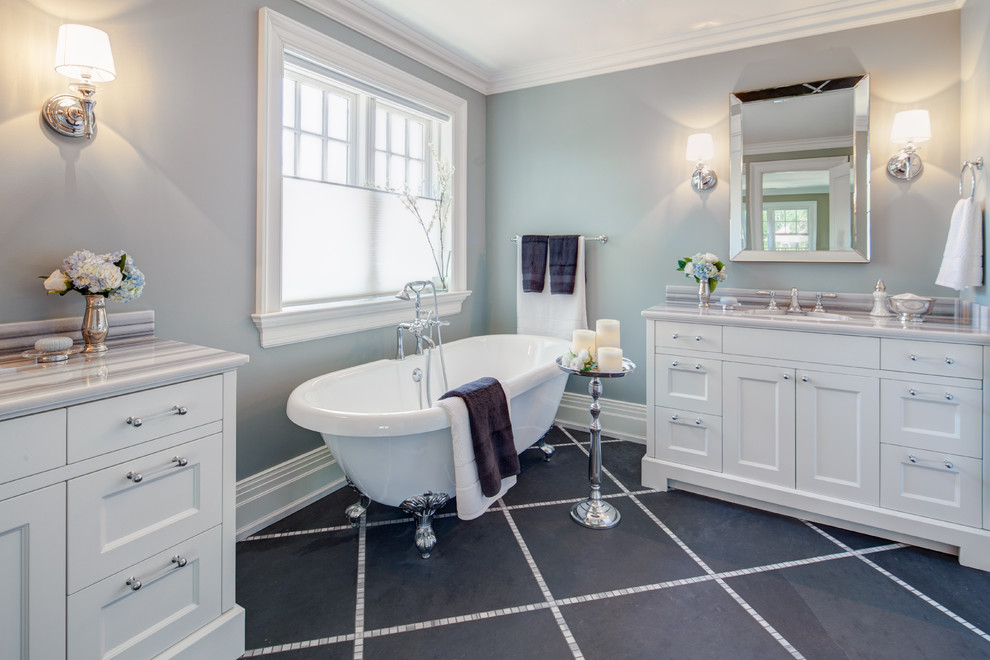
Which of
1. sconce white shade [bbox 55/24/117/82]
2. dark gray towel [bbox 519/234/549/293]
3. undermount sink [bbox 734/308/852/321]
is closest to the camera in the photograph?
sconce white shade [bbox 55/24/117/82]

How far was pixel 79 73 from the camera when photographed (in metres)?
1.61

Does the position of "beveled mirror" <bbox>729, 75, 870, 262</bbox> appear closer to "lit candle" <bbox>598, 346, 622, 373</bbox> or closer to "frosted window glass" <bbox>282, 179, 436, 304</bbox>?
"lit candle" <bbox>598, 346, 622, 373</bbox>

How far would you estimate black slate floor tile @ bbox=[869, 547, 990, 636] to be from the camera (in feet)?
5.90

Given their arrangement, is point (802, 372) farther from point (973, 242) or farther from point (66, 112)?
point (66, 112)

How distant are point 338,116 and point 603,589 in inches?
101

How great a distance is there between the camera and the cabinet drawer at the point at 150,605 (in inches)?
49.1

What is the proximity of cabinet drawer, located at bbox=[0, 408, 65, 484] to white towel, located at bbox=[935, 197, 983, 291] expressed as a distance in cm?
311

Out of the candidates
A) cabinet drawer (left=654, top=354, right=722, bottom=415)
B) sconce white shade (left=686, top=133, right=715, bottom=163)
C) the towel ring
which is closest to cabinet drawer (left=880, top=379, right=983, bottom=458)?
cabinet drawer (left=654, top=354, right=722, bottom=415)

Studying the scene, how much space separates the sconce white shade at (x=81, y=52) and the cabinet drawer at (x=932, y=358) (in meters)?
2.96

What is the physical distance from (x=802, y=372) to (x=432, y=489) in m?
1.68

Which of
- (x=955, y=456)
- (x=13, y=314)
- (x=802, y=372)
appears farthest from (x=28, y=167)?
(x=955, y=456)

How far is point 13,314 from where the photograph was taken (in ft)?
5.27

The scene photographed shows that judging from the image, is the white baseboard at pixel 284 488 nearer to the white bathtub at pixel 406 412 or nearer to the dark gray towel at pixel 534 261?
the white bathtub at pixel 406 412

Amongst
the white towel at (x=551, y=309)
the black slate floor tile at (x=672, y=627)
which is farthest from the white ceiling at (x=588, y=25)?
the black slate floor tile at (x=672, y=627)
